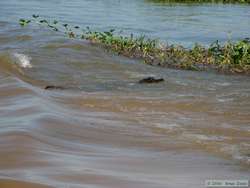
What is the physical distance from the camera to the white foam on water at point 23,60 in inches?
345

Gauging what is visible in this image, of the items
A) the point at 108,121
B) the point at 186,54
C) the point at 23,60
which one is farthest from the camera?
the point at 186,54

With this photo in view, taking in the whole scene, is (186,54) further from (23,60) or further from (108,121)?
(108,121)

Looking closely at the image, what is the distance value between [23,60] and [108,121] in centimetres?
421

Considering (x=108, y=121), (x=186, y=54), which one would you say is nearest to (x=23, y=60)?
(x=186, y=54)

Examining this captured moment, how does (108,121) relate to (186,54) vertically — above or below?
above

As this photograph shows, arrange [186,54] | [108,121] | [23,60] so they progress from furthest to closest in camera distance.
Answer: [186,54]
[23,60]
[108,121]

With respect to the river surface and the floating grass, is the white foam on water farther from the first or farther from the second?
the floating grass

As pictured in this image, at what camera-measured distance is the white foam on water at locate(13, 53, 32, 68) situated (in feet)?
28.8

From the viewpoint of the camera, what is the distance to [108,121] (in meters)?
5.26

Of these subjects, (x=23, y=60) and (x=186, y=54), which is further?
(x=186, y=54)

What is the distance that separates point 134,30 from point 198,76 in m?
5.60

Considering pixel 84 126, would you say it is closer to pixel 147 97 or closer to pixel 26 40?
pixel 147 97

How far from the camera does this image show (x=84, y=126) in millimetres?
4930

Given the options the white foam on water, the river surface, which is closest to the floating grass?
the river surface
